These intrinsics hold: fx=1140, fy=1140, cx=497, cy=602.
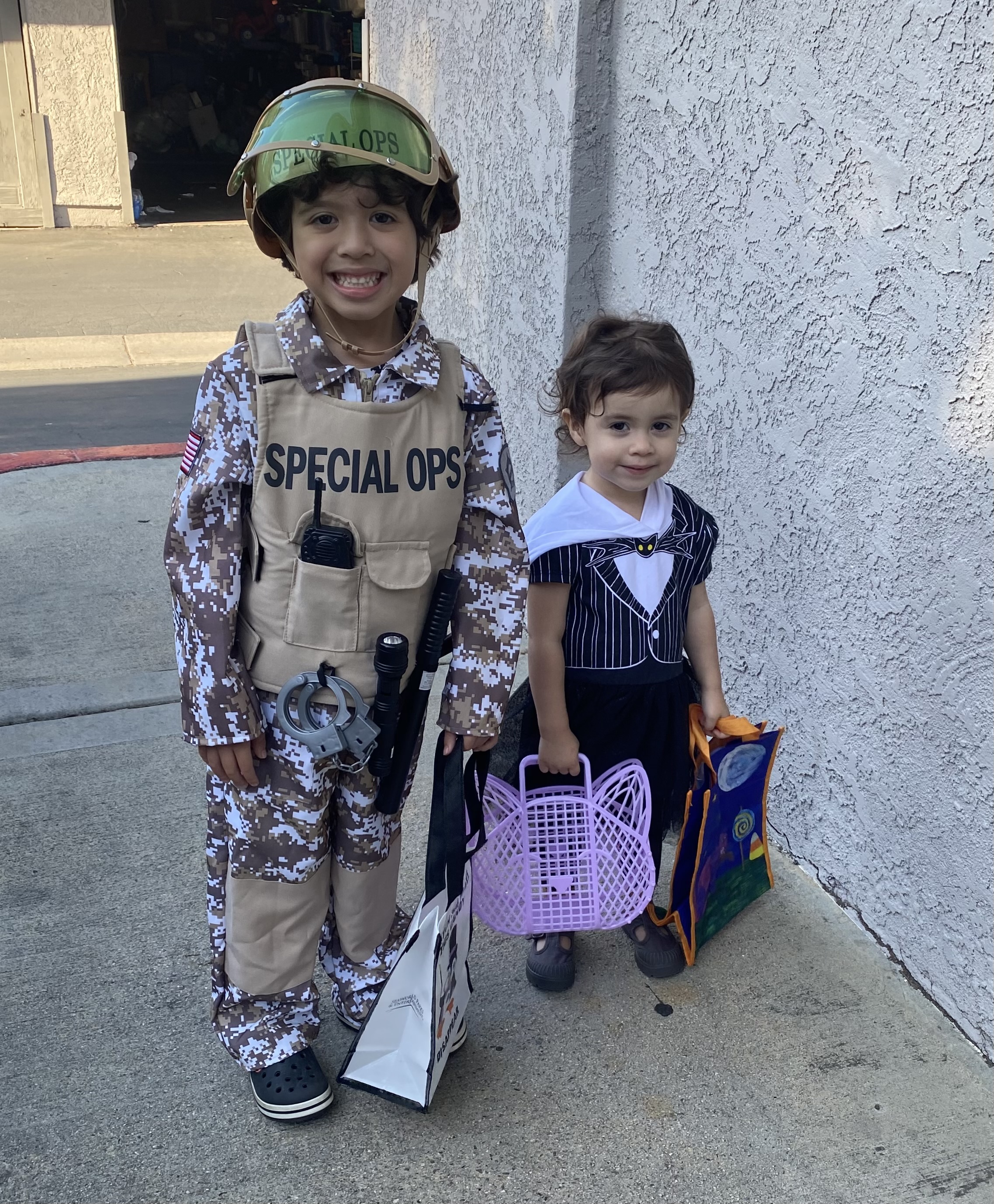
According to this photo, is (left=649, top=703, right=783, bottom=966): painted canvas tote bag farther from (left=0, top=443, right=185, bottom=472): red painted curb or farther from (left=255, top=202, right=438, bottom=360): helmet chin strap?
Answer: (left=0, top=443, right=185, bottom=472): red painted curb

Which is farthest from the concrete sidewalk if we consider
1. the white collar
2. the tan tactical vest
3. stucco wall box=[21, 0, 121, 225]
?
stucco wall box=[21, 0, 121, 225]

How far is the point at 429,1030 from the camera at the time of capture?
1.96 metres

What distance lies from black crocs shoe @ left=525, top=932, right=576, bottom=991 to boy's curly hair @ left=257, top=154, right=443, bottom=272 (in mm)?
1500

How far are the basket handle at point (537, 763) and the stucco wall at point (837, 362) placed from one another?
69 centimetres

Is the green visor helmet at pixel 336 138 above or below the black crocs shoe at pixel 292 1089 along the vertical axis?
above

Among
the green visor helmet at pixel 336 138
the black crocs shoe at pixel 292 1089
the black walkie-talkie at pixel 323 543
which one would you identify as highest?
the green visor helmet at pixel 336 138

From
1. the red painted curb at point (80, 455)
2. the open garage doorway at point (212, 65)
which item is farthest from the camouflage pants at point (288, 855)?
the open garage doorway at point (212, 65)

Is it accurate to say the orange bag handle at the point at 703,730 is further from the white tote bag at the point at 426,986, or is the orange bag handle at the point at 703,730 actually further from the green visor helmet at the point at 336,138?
the green visor helmet at the point at 336,138

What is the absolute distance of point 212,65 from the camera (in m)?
17.7

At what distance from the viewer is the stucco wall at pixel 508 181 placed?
3.67 metres

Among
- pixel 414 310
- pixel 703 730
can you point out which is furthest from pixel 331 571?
pixel 703 730

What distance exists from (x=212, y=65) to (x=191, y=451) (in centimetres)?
1815

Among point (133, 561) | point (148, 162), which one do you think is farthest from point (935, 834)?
point (148, 162)

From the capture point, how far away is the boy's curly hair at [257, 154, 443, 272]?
1787 millimetres
